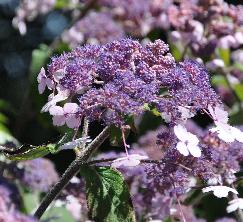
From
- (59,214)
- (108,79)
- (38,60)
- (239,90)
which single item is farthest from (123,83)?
(239,90)

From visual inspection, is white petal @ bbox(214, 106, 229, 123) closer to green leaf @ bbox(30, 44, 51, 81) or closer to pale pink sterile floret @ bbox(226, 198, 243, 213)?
pale pink sterile floret @ bbox(226, 198, 243, 213)

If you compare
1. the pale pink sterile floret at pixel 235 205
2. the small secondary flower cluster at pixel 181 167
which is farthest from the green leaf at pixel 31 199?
the pale pink sterile floret at pixel 235 205

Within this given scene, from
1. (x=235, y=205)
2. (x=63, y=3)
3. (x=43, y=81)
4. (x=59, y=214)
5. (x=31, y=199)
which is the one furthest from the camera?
(x=63, y=3)

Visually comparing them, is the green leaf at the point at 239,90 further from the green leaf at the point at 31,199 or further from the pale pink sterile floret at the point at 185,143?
the pale pink sterile floret at the point at 185,143

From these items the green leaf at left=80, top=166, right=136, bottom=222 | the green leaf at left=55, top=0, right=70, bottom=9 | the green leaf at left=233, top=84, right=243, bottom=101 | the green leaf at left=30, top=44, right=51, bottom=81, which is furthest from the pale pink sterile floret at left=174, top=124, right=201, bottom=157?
the green leaf at left=55, top=0, right=70, bottom=9

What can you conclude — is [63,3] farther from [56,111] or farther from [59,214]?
[56,111]

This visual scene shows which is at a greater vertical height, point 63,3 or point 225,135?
point 225,135
